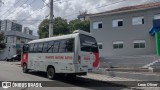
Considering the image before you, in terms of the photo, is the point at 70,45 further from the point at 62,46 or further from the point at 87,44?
the point at 87,44

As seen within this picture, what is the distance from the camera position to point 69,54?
46.6 ft

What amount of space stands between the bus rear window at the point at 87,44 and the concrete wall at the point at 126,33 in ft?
43.7

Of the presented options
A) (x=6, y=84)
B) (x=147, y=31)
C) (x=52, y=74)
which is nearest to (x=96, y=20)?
(x=147, y=31)

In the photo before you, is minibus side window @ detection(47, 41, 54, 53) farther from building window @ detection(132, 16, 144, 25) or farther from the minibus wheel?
building window @ detection(132, 16, 144, 25)

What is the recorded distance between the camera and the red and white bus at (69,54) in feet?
45.6

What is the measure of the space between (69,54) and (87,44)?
1.38 meters

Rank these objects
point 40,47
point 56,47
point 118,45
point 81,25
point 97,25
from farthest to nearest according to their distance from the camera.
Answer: point 81,25 < point 97,25 < point 118,45 < point 40,47 < point 56,47

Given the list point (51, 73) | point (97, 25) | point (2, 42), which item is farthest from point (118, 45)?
point (2, 42)

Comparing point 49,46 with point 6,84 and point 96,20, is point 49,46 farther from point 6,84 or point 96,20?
point 96,20

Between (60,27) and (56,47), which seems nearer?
(56,47)

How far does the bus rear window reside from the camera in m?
14.2

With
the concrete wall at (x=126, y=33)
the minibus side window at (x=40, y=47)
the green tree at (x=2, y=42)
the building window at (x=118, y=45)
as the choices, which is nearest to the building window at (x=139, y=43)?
the concrete wall at (x=126, y=33)

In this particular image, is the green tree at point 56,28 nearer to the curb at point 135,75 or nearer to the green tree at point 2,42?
the green tree at point 2,42

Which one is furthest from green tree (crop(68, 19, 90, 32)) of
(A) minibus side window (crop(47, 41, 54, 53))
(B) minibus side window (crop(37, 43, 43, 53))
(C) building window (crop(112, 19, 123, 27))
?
(A) minibus side window (crop(47, 41, 54, 53))
